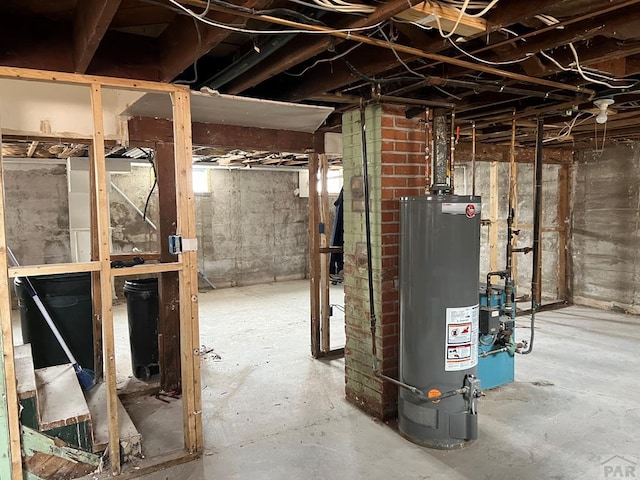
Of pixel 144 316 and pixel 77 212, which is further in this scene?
pixel 77 212

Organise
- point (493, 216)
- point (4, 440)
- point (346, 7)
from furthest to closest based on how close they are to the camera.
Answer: point (493, 216) < point (4, 440) < point (346, 7)

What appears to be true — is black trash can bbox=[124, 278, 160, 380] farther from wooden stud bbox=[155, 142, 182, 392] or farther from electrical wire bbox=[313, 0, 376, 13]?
electrical wire bbox=[313, 0, 376, 13]

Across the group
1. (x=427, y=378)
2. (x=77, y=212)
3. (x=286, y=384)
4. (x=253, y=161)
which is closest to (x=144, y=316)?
(x=286, y=384)

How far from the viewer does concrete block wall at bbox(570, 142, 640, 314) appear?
17.6 feet

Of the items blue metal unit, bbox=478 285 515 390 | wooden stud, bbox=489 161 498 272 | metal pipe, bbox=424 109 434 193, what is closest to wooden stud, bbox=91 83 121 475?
metal pipe, bbox=424 109 434 193

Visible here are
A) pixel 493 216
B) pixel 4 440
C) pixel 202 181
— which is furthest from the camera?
pixel 202 181

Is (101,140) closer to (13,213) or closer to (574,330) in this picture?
(574,330)

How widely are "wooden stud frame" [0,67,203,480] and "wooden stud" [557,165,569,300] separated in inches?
212

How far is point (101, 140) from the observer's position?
7.05 feet

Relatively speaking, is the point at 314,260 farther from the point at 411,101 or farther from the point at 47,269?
the point at 47,269

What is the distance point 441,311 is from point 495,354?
116 cm

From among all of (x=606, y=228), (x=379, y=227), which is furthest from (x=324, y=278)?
(x=606, y=228)

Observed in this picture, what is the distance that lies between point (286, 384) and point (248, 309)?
280cm

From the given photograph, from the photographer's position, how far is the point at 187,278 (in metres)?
2.41
